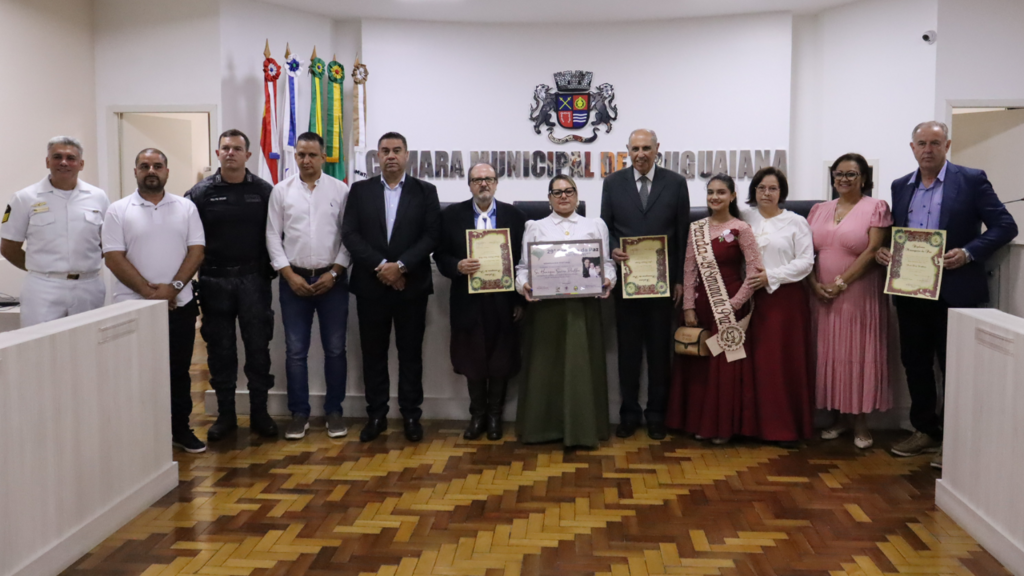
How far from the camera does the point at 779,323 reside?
13.4 ft

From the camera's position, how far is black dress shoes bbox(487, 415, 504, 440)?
169 inches

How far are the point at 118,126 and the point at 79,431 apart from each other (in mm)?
5413

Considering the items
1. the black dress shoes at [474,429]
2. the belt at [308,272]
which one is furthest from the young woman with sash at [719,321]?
the belt at [308,272]

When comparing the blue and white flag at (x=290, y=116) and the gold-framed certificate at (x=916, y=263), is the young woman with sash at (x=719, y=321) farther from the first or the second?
the blue and white flag at (x=290, y=116)

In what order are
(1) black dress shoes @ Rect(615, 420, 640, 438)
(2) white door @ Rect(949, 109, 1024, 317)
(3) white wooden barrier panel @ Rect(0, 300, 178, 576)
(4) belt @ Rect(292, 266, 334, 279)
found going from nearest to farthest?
(3) white wooden barrier panel @ Rect(0, 300, 178, 576)
(4) belt @ Rect(292, 266, 334, 279)
(1) black dress shoes @ Rect(615, 420, 640, 438)
(2) white door @ Rect(949, 109, 1024, 317)

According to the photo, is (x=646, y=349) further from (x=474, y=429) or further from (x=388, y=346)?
(x=388, y=346)

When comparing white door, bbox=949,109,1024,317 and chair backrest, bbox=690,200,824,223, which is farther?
white door, bbox=949,109,1024,317

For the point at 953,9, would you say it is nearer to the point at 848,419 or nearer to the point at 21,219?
the point at 848,419

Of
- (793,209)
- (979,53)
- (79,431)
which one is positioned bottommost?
(79,431)

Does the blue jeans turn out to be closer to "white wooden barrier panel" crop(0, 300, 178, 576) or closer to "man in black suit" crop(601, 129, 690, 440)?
"white wooden barrier panel" crop(0, 300, 178, 576)

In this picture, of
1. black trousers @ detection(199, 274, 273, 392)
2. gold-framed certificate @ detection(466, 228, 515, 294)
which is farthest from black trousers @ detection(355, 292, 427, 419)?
black trousers @ detection(199, 274, 273, 392)

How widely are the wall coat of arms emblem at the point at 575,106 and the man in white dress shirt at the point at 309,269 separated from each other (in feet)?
14.7

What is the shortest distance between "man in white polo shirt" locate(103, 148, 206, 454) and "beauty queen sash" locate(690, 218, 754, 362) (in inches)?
103

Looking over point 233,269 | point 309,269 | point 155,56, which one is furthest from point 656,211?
point 155,56
